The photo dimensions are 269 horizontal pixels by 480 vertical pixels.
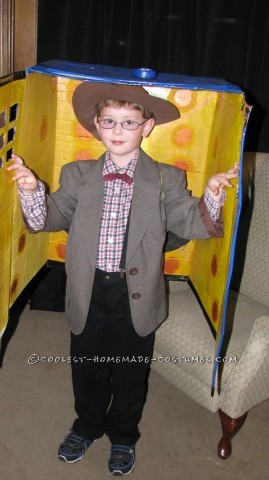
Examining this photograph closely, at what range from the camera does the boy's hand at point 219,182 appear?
121 centimetres

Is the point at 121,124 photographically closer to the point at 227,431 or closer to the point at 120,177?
the point at 120,177

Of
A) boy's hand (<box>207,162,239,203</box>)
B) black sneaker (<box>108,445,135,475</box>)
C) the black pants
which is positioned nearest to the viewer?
boy's hand (<box>207,162,239,203</box>)

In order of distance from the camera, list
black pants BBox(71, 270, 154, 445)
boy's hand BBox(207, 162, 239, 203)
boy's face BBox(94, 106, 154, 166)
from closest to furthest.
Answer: boy's hand BBox(207, 162, 239, 203), boy's face BBox(94, 106, 154, 166), black pants BBox(71, 270, 154, 445)

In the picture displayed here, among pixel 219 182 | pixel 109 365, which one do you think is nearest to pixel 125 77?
pixel 219 182

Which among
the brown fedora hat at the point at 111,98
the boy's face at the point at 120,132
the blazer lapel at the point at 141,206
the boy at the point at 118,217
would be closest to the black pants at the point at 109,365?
the boy at the point at 118,217

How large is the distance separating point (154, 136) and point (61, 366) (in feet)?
3.67

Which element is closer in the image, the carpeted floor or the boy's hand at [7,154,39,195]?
the boy's hand at [7,154,39,195]

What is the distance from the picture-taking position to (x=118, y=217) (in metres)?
1.40

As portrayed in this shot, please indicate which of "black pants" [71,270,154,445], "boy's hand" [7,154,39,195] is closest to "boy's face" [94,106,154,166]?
"boy's hand" [7,154,39,195]

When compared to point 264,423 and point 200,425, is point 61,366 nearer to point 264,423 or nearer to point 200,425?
point 200,425

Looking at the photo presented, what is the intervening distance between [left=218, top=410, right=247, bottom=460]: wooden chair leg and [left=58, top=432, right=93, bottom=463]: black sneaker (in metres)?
0.45

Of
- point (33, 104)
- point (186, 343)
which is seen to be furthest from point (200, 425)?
→ point (33, 104)

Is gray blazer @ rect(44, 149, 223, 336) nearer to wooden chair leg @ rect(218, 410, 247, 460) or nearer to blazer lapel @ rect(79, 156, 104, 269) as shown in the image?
blazer lapel @ rect(79, 156, 104, 269)

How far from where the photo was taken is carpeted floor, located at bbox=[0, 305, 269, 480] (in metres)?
1.69
